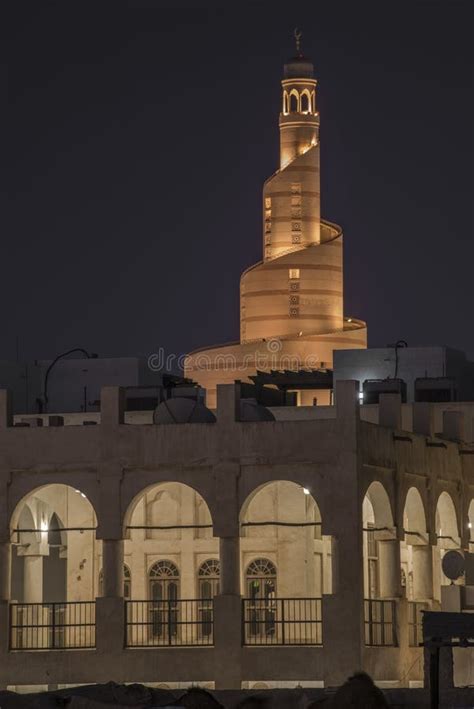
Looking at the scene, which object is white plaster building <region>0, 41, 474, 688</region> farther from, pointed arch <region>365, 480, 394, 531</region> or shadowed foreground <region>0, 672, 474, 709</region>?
shadowed foreground <region>0, 672, 474, 709</region>

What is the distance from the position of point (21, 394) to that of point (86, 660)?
1218 inches

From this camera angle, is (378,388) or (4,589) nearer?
(4,589)

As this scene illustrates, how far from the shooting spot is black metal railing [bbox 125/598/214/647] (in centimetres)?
5141

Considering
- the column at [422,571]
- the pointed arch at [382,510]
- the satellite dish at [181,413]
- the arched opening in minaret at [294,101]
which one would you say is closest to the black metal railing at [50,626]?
the satellite dish at [181,413]

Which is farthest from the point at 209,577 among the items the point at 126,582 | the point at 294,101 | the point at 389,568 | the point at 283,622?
the point at 294,101

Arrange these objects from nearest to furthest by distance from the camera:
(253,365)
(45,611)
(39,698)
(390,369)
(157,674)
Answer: (39,698) < (157,674) < (45,611) < (390,369) < (253,365)

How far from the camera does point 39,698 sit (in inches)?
1362

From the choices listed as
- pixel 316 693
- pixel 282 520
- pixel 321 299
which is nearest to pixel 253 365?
pixel 321 299

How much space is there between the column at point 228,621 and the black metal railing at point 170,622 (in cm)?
57

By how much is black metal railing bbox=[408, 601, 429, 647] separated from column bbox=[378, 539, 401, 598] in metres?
1.30

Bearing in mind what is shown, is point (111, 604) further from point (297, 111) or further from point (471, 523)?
point (297, 111)

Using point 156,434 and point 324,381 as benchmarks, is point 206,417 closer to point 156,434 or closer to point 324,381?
point 156,434

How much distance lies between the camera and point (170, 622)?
2009 inches

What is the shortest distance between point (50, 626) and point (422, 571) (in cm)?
994
